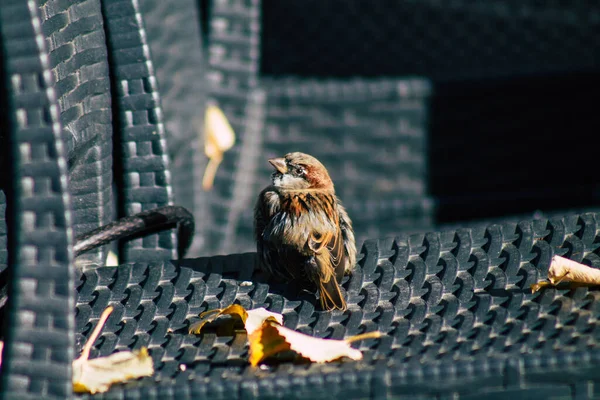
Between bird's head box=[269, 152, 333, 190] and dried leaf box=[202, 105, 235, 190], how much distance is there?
107cm

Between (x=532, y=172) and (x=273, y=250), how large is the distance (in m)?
2.44

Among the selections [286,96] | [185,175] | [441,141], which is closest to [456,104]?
[441,141]

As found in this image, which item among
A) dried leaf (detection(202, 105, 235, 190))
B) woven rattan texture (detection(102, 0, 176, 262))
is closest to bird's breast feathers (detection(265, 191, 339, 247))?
woven rattan texture (detection(102, 0, 176, 262))

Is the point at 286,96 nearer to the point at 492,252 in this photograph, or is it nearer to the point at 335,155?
the point at 335,155

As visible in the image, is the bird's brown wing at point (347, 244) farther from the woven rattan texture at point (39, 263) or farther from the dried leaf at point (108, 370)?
the woven rattan texture at point (39, 263)

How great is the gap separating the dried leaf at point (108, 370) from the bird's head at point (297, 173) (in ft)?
4.95

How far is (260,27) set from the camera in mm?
4988

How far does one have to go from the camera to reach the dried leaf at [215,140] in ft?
13.9

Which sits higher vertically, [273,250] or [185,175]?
[185,175]

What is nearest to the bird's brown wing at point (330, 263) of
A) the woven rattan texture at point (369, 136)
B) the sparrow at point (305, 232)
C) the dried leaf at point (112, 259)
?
the sparrow at point (305, 232)

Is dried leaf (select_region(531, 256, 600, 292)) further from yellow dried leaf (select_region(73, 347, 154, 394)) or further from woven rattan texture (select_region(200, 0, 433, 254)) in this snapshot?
woven rattan texture (select_region(200, 0, 433, 254))

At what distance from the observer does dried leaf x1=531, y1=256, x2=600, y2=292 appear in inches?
75.4

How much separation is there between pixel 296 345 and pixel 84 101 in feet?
3.18

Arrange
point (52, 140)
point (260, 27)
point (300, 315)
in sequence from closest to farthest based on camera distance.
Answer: point (52, 140) → point (300, 315) → point (260, 27)
